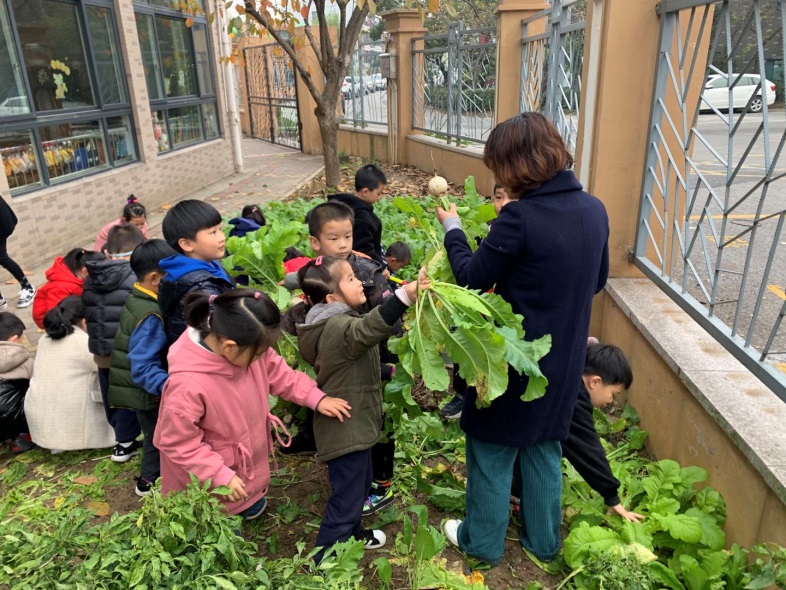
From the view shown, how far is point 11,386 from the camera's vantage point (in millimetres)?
3648

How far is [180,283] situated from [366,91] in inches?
547

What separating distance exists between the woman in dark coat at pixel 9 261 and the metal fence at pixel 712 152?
559 cm

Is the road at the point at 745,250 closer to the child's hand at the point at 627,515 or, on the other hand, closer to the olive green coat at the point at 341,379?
the child's hand at the point at 627,515

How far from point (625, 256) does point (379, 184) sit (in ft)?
5.87

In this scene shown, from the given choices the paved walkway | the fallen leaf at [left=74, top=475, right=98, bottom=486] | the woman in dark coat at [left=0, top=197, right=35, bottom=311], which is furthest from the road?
the woman in dark coat at [left=0, top=197, right=35, bottom=311]

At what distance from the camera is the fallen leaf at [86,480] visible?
342cm

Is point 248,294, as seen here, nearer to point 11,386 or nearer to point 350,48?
point 11,386

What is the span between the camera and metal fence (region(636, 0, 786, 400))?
2654 mm

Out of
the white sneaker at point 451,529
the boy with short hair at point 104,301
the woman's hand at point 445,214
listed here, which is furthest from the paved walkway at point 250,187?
the woman's hand at point 445,214

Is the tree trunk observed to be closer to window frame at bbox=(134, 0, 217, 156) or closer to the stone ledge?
window frame at bbox=(134, 0, 217, 156)

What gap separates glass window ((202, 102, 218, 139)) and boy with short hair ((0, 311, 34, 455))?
32.3ft

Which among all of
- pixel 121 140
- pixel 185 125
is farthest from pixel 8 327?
pixel 185 125

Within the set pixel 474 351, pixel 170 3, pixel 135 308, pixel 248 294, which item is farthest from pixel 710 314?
pixel 170 3

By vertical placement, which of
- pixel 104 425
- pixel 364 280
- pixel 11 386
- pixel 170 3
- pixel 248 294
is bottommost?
pixel 104 425
